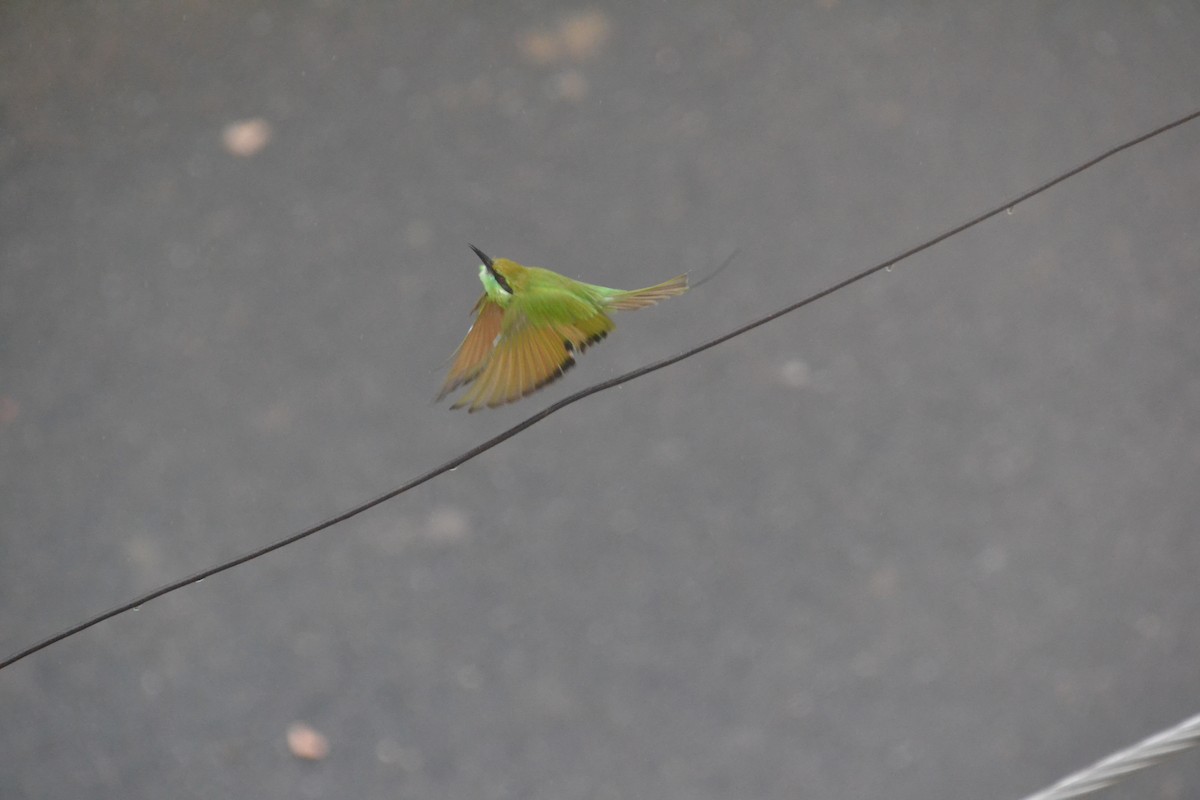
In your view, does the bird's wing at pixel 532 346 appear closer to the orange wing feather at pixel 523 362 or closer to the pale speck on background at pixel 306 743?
the orange wing feather at pixel 523 362

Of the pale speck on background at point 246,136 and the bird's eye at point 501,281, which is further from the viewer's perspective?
the pale speck on background at point 246,136

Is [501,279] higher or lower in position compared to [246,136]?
lower

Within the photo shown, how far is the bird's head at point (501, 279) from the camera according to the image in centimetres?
68

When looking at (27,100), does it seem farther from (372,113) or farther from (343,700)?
(343,700)

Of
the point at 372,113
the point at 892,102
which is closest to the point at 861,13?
the point at 892,102

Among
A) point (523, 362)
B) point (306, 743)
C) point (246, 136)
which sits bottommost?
point (306, 743)

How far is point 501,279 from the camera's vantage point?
2.24 feet

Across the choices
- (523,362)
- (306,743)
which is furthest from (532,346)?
(306,743)

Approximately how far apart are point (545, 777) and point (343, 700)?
0.87 ft

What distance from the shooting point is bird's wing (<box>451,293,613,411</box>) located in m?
0.68

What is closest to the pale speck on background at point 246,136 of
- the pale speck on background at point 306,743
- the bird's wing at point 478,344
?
the pale speck on background at point 306,743

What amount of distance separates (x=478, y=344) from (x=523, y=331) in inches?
1.5

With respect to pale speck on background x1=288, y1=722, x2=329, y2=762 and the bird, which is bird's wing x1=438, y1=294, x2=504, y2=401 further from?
pale speck on background x1=288, y1=722, x2=329, y2=762

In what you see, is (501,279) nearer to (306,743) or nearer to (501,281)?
(501,281)
